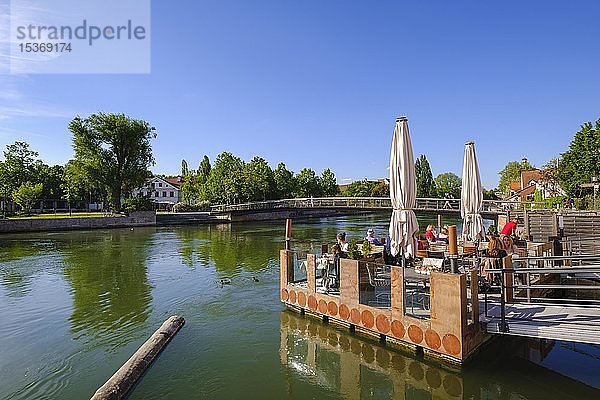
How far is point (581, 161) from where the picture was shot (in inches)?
1598

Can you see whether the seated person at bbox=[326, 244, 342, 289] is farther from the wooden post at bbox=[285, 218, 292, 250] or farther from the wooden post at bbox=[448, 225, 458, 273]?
the wooden post at bbox=[448, 225, 458, 273]

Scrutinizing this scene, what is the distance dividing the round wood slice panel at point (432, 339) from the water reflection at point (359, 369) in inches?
16.3

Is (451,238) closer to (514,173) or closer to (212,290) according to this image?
(212,290)

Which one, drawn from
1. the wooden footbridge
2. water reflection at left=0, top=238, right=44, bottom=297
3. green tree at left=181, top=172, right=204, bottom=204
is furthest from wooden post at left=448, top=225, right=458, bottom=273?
green tree at left=181, top=172, right=204, bottom=204

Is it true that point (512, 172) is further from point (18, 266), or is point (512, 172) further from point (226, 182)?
point (18, 266)

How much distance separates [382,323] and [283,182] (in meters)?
74.1

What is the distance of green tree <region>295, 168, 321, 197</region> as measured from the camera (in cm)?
8769

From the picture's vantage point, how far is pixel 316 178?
305 feet

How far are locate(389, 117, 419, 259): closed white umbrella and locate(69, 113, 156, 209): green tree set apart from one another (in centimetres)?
5605

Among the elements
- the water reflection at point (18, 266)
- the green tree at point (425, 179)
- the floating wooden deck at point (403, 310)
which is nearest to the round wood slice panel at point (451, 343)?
the floating wooden deck at point (403, 310)

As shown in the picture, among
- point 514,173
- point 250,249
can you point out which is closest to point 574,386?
point 250,249

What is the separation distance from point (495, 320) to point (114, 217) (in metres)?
54.1

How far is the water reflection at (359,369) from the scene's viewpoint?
7637 millimetres

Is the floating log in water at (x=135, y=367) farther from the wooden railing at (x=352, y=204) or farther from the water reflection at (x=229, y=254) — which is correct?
the wooden railing at (x=352, y=204)
